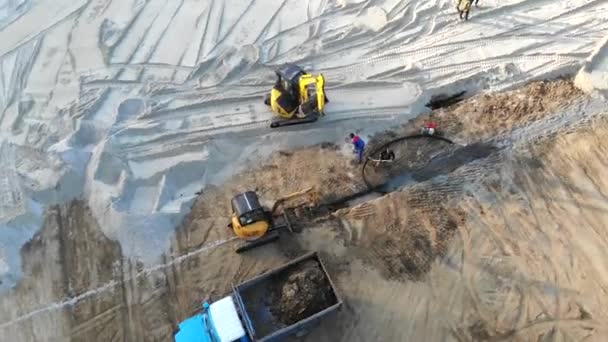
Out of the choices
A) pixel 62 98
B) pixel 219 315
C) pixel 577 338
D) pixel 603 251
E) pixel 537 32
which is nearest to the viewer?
pixel 219 315

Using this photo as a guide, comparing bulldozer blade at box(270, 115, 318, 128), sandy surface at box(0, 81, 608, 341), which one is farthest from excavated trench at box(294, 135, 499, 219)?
bulldozer blade at box(270, 115, 318, 128)

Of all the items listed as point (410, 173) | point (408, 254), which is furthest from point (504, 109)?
point (408, 254)

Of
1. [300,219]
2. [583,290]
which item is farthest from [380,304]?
[583,290]

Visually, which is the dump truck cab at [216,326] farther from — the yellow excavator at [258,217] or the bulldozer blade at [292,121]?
the bulldozer blade at [292,121]

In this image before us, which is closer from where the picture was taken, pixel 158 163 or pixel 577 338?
pixel 577 338

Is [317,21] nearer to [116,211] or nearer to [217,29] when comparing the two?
[217,29]

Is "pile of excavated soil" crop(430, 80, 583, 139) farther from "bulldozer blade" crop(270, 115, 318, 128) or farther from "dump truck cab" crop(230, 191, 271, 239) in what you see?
"dump truck cab" crop(230, 191, 271, 239)

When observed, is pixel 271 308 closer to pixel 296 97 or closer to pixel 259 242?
pixel 259 242

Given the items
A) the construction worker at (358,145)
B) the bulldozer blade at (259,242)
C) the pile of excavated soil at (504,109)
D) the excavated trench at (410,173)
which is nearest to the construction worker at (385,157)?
the excavated trench at (410,173)
